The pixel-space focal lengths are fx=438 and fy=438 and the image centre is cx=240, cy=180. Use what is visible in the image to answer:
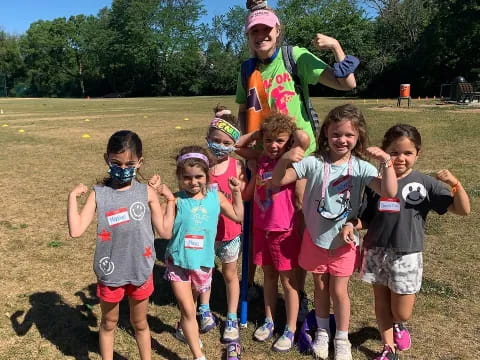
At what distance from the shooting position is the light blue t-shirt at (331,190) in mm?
2859

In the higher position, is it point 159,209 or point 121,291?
point 159,209

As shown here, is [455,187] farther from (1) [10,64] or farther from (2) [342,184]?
(1) [10,64]

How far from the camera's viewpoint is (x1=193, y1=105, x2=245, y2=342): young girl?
3.28 metres

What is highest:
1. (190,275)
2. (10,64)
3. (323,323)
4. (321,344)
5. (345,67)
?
(10,64)

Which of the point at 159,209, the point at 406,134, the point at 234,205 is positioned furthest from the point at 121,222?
the point at 406,134

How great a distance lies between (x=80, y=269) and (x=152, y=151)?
6794 mm

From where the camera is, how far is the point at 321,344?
3.15m

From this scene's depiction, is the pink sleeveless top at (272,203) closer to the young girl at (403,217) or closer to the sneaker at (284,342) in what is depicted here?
the young girl at (403,217)

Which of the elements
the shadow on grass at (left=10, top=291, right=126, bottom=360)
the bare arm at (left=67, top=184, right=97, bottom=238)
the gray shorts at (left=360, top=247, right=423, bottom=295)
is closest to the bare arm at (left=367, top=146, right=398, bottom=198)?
the gray shorts at (left=360, top=247, right=423, bottom=295)

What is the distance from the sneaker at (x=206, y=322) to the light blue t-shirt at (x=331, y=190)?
4.01 ft

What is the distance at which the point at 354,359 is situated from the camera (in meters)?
3.15

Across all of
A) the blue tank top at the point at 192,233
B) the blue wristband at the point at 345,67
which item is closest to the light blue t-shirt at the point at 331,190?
the blue wristband at the point at 345,67

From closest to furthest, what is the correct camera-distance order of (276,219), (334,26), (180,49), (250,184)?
(276,219) → (250,184) → (334,26) → (180,49)

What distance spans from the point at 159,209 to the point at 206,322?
50.5 inches
